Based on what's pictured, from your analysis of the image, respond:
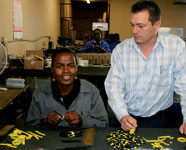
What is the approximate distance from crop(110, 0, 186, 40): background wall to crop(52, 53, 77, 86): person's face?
8.25 metres

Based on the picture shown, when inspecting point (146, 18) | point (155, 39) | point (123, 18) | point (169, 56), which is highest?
point (123, 18)

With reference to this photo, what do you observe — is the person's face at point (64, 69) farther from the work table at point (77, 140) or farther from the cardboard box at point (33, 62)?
the cardboard box at point (33, 62)

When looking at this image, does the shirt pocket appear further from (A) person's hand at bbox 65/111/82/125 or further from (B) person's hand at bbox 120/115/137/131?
(A) person's hand at bbox 65/111/82/125

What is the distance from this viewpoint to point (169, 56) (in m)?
1.93

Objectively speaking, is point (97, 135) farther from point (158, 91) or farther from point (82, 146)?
point (158, 91)

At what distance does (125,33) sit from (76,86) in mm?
8333

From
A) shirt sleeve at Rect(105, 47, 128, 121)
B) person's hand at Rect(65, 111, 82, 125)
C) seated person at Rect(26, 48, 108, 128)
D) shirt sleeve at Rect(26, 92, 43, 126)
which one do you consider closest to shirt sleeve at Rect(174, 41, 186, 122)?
shirt sleeve at Rect(105, 47, 128, 121)

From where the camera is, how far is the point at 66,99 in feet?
6.04

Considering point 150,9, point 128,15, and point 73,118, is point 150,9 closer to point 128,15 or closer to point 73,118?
point 73,118

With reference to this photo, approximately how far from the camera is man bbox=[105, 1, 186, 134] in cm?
188

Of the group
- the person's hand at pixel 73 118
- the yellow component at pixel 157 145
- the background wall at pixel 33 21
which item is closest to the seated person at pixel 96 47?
the background wall at pixel 33 21

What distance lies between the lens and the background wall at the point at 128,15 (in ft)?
Result: 31.9

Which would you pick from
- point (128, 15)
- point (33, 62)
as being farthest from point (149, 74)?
point (128, 15)

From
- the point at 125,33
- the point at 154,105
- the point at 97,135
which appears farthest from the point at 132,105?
the point at 125,33
